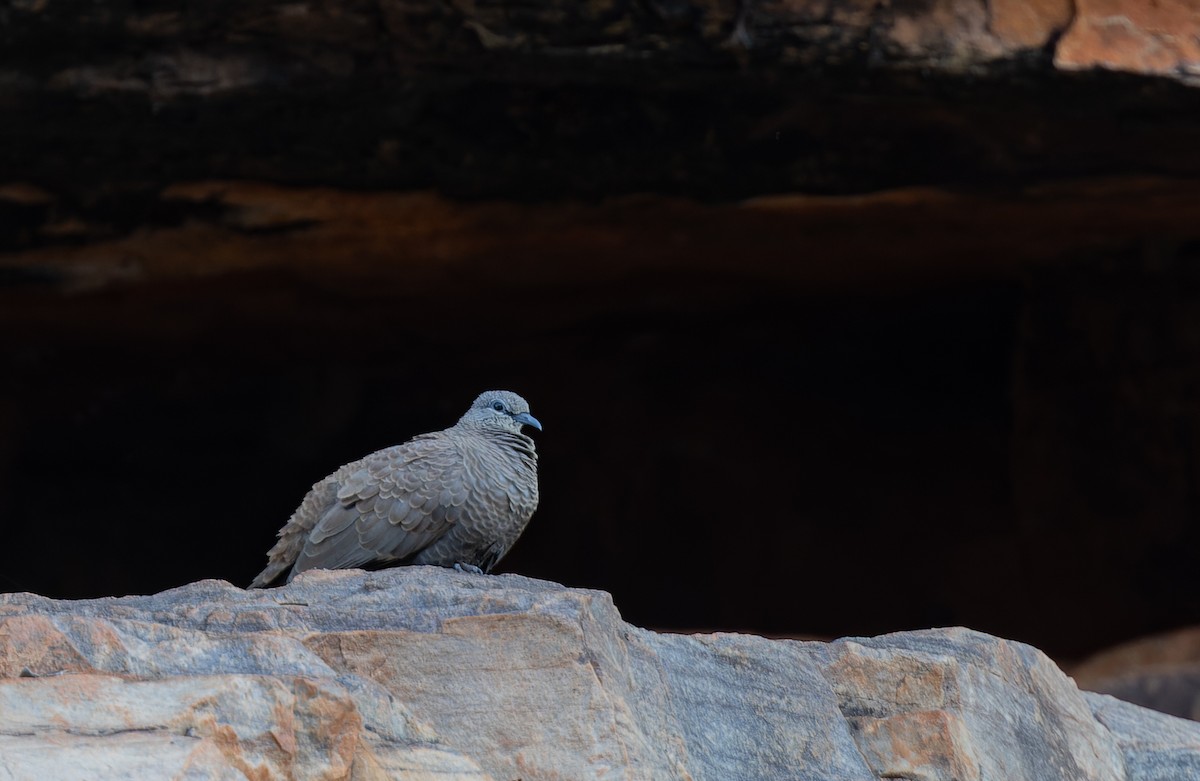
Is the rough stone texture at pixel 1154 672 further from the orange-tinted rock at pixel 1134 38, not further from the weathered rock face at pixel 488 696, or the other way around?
the weathered rock face at pixel 488 696

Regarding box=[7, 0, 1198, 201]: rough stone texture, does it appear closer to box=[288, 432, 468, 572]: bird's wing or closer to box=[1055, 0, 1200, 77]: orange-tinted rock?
box=[1055, 0, 1200, 77]: orange-tinted rock

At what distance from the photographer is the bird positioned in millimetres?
4629

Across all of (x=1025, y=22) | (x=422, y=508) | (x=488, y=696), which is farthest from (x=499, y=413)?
(x=1025, y=22)

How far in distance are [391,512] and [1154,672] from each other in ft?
15.8

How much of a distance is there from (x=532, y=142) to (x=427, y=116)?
1.52 ft

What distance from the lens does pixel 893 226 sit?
24.1 feet

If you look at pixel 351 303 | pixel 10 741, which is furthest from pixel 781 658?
pixel 351 303

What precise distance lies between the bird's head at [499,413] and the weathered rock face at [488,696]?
122 centimetres

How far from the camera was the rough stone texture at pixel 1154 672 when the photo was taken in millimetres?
7512

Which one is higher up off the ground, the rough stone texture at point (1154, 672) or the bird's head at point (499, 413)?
the bird's head at point (499, 413)

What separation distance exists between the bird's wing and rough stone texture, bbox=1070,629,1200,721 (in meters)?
4.28

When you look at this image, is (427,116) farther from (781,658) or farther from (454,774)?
(454,774)

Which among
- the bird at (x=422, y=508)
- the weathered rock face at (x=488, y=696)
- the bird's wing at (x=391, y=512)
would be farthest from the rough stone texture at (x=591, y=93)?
the weathered rock face at (x=488, y=696)

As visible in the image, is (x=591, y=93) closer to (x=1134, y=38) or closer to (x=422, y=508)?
(x=1134, y=38)
